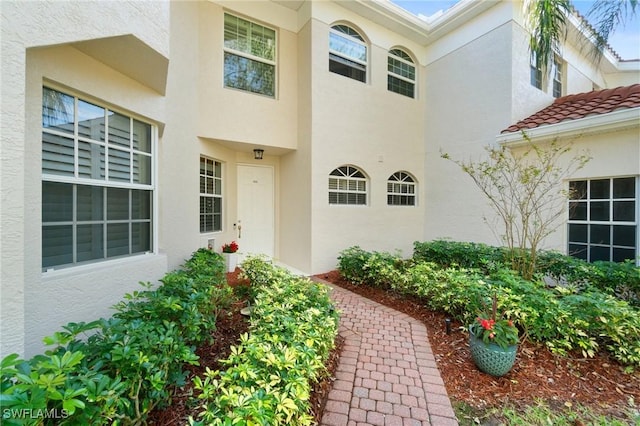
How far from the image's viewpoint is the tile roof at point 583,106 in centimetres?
565

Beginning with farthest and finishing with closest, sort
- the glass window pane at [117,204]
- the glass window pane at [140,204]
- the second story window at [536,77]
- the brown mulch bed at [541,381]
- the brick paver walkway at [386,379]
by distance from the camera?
the second story window at [536,77], the glass window pane at [140,204], the glass window pane at [117,204], the brown mulch bed at [541,381], the brick paver walkway at [386,379]

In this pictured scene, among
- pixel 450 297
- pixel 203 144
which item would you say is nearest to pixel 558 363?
pixel 450 297

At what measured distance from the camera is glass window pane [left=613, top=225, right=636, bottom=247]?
18.1 feet

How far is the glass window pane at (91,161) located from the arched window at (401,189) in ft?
23.2

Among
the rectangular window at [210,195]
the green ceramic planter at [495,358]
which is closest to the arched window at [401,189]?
the rectangular window at [210,195]

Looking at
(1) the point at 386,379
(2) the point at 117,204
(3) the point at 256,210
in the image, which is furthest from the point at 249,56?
(1) the point at 386,379

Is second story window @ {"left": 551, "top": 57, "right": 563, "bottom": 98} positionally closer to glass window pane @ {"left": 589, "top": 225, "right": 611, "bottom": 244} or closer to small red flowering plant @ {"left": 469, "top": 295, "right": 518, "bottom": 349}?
glass window pane @ {"left": 589, "top": 225, "right": 611, "bottom": 244}

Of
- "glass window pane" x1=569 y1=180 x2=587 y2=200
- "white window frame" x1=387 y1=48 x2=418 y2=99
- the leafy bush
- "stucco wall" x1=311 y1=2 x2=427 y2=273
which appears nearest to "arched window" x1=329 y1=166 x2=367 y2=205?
"stucco wall" x1=311 y1=2 x2=427 y2=273

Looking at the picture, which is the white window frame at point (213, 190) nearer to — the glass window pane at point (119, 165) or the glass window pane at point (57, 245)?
the glass window pane at point (119, 165)

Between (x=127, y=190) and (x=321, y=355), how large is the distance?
11.1 feet

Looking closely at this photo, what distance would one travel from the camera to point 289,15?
24.1 feet

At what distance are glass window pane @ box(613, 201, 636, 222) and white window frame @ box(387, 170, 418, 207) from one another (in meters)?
4.55

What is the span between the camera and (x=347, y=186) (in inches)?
303

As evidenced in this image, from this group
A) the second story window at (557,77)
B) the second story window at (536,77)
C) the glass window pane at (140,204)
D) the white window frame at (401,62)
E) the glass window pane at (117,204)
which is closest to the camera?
the glass window pane at (117,204)
